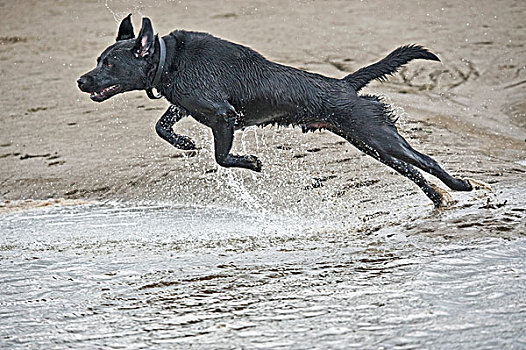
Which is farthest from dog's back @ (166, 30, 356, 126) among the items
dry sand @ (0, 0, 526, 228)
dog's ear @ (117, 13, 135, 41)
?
dry sand @ (0, 0, 526, 228)

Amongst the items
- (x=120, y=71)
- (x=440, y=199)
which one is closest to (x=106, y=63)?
(x=120, y=71)

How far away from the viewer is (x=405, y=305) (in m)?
4.14

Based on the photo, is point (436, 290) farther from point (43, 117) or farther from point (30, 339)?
point (43, 117)

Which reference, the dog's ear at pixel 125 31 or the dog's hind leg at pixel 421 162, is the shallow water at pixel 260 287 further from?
the dog's ear at pixel 125 31

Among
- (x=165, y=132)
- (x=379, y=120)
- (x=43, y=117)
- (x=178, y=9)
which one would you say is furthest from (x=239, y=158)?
(x=178, y=9)

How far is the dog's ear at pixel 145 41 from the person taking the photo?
17.0 feet

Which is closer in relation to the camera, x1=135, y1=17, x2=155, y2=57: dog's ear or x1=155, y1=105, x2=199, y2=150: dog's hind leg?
x1=135, y1=17, x2=155, y2=57: dog's ear

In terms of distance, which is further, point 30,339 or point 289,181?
point 289,181

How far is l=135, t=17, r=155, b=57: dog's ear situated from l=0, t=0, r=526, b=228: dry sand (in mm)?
1348

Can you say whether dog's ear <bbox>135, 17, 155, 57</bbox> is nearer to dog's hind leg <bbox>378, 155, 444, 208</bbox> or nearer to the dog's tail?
the dog's tail

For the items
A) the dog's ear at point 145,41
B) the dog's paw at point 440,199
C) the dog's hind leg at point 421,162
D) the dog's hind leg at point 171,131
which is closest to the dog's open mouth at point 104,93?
the dog's ear at point 145,41

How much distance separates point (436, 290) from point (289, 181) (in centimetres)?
302

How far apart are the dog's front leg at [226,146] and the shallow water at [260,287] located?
51 centimetres

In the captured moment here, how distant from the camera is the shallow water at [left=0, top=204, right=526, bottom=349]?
388 centimetres
